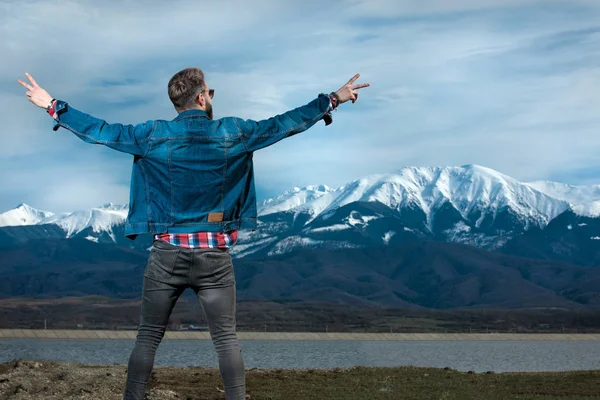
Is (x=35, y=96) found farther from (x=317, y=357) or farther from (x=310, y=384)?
(x=317, y=357)

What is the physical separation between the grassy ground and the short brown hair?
9932mm

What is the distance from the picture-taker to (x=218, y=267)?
9688mm

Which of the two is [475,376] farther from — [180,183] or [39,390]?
[180,183]

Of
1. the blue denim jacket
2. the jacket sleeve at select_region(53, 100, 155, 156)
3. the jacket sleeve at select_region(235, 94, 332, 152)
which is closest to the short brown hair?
the blue denim jacket

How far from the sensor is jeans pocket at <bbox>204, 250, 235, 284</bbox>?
967cm

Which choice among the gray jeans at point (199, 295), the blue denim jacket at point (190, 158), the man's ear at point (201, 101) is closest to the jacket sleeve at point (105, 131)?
the blue denim jacket at point (190, 158)

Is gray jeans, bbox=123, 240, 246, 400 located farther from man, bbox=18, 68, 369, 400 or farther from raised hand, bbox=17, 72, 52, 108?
raised hand, bbox=17, 72, 52, 108

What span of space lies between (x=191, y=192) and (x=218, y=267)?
0.85 meters

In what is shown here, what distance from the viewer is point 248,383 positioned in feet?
77.8

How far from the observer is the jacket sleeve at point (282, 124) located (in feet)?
32.6

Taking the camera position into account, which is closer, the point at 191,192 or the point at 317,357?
the point at 191,192

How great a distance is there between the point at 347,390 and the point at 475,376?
659cm

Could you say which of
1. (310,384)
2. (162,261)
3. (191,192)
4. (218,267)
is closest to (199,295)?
(218,267)

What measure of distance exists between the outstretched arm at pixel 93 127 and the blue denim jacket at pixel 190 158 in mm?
11
